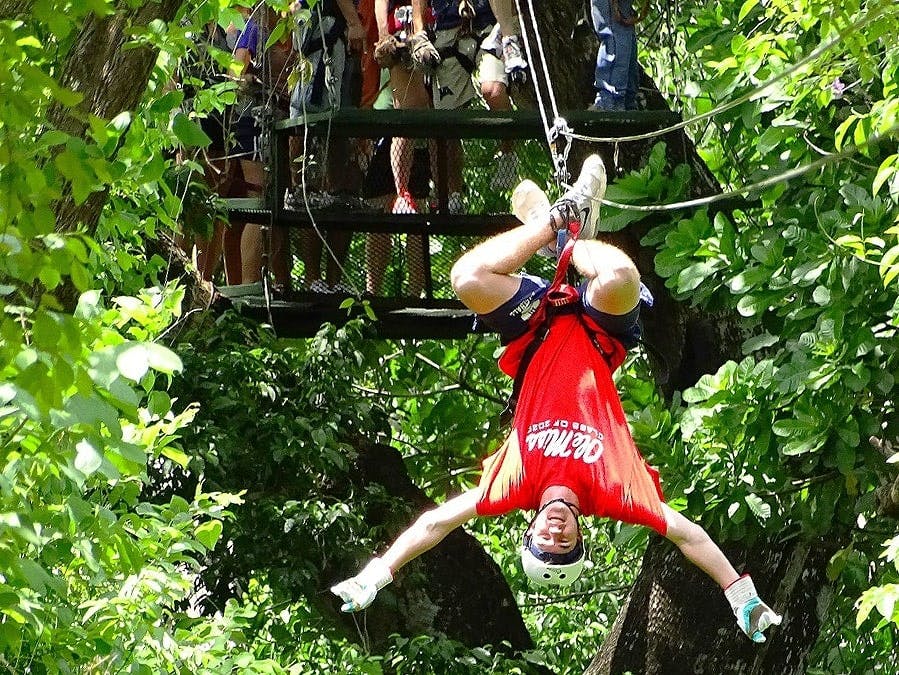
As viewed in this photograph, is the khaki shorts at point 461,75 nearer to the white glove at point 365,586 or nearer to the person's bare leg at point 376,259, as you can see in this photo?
the person's bare leg at point 376,259

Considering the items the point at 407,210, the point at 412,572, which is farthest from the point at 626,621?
the point at 407,210

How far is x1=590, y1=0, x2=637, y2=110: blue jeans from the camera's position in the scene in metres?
5.58

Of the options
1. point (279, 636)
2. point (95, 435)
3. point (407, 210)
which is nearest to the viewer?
point (95, 435)

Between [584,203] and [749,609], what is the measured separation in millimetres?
1168

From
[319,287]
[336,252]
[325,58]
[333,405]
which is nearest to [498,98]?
[325,58]

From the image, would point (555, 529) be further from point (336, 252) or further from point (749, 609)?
point (336, 252)

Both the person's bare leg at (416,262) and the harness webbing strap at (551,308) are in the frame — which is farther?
the person's bare leg at (416,262)

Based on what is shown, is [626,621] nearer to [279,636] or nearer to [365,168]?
[279,636]

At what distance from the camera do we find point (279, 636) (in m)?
6.56

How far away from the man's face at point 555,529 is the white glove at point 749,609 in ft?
1.66

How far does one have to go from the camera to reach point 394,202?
6.03 metres

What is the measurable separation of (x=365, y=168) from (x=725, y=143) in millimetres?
1334

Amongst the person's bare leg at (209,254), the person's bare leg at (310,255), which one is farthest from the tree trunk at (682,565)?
the person's bare leg at (209,254)

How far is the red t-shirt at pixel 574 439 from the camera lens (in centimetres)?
421
